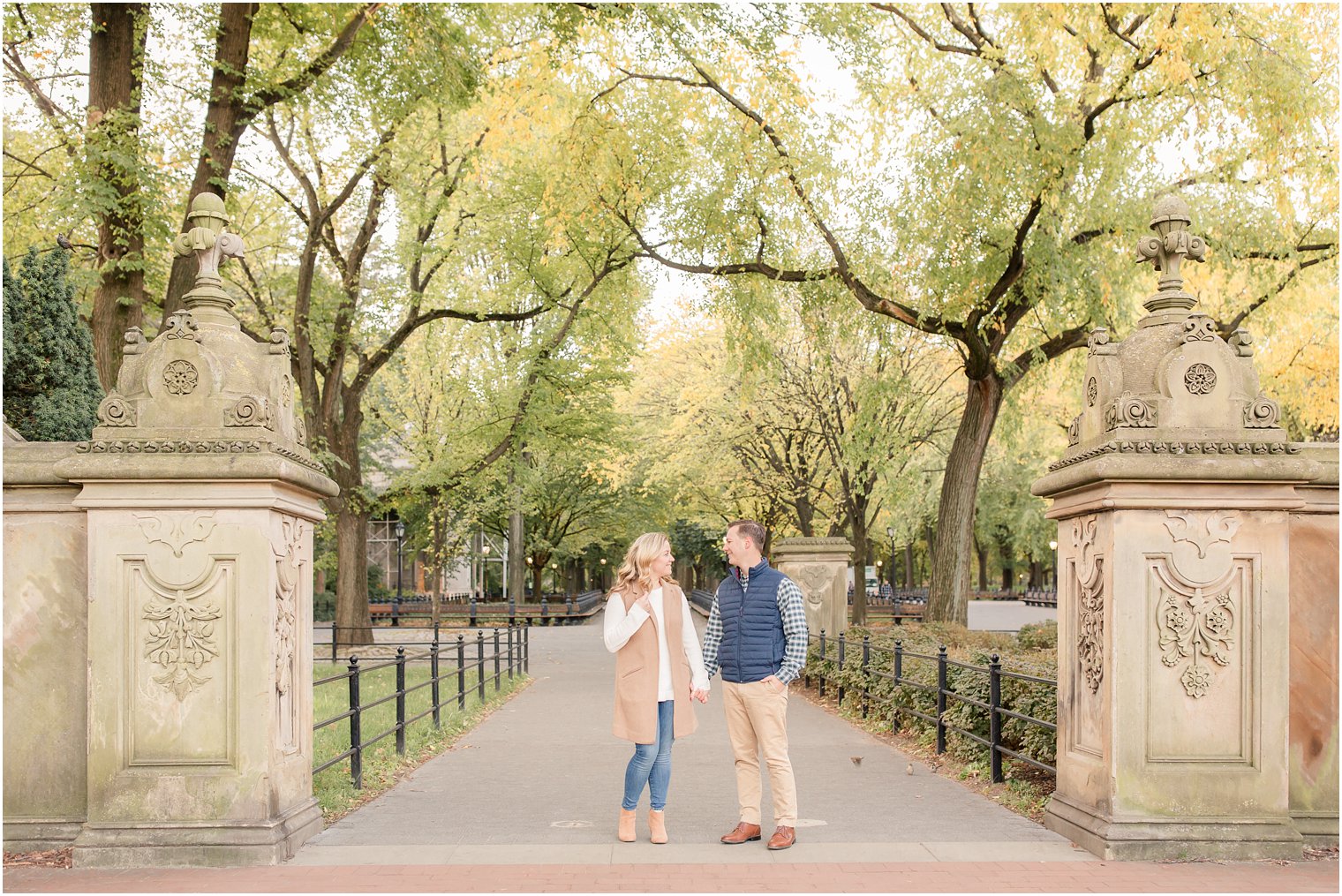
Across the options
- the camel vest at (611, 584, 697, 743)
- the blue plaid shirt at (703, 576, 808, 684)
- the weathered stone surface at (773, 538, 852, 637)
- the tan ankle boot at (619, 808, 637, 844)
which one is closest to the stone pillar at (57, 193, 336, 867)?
the tan ankle boot at (619, 808, 637, 844)

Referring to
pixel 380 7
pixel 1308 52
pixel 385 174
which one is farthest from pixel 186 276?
pixel 1308 52

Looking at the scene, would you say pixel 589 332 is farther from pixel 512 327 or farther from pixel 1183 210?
pixel 1183 210

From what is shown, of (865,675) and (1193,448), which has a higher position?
(1193,448)

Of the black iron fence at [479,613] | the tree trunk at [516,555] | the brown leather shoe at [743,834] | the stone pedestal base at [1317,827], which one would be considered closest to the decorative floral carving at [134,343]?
the brown leather shoe at [743,834]

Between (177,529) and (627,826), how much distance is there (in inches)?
132

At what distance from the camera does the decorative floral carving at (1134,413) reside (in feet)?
23.2

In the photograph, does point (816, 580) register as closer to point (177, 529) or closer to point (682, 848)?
point (682, 848)

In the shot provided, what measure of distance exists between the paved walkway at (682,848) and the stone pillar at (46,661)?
2.14 feet

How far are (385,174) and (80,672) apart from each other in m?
17.5

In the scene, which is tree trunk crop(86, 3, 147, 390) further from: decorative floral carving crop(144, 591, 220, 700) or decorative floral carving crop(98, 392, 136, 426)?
decorative floral carving crop(144, 591, 220, 700)

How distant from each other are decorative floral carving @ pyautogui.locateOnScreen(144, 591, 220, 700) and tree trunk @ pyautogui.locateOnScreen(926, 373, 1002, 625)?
529 inches

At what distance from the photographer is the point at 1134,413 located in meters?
7.11

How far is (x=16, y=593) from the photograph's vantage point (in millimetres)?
7266

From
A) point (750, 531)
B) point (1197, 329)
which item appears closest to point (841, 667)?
point (750, 531)
